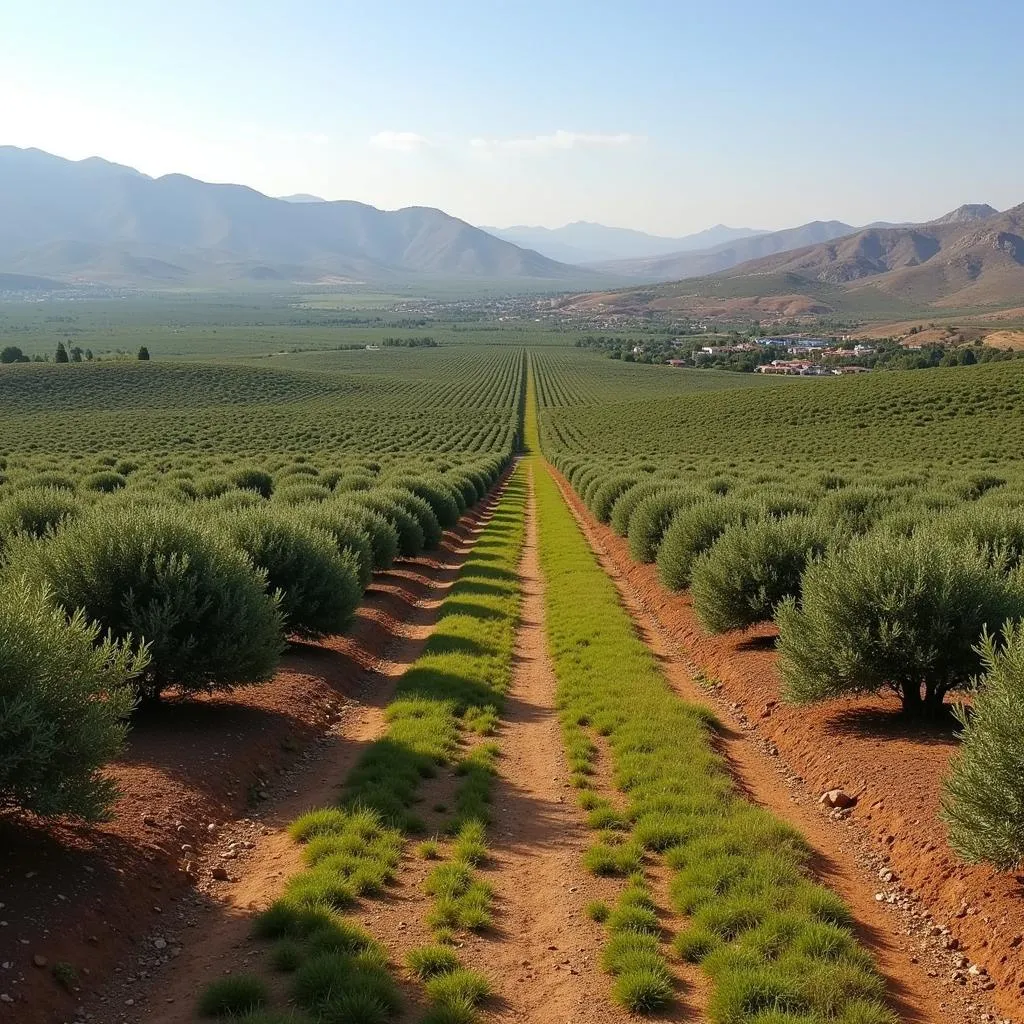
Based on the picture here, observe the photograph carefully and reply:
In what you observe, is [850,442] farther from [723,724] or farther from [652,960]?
[652,960]

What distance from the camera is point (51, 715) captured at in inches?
252

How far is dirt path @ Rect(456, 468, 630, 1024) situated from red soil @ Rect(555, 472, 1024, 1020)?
7.54 ft

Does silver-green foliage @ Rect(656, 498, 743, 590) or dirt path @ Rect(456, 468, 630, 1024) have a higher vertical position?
silver-green foliage @ Rect(656, 498, 743, 590)

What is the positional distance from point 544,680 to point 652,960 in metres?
7.94

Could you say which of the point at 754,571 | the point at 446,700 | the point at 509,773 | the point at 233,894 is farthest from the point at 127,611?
A: the point at 754,571

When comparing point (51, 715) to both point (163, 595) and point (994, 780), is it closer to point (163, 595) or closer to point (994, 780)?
point (163, 595)

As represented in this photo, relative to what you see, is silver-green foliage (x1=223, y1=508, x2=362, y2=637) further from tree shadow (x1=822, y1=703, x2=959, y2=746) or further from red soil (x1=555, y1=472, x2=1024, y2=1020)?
tree shadow (x1=822, y1=703, x2=959, y2=746)

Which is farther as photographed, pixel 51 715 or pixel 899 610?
pixel 899 610

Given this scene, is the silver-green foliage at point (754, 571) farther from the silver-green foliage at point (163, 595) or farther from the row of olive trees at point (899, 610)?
the silver-green foliage at point (163, 595)

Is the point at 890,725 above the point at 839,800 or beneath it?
above

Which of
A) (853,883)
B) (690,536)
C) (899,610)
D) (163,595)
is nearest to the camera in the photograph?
(853,883)

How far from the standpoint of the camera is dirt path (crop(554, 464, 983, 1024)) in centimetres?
570

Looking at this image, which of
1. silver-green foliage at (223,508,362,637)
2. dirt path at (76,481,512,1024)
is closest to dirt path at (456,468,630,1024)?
dirt path at (76,481,512,1024)

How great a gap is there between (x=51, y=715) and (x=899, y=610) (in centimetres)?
846
